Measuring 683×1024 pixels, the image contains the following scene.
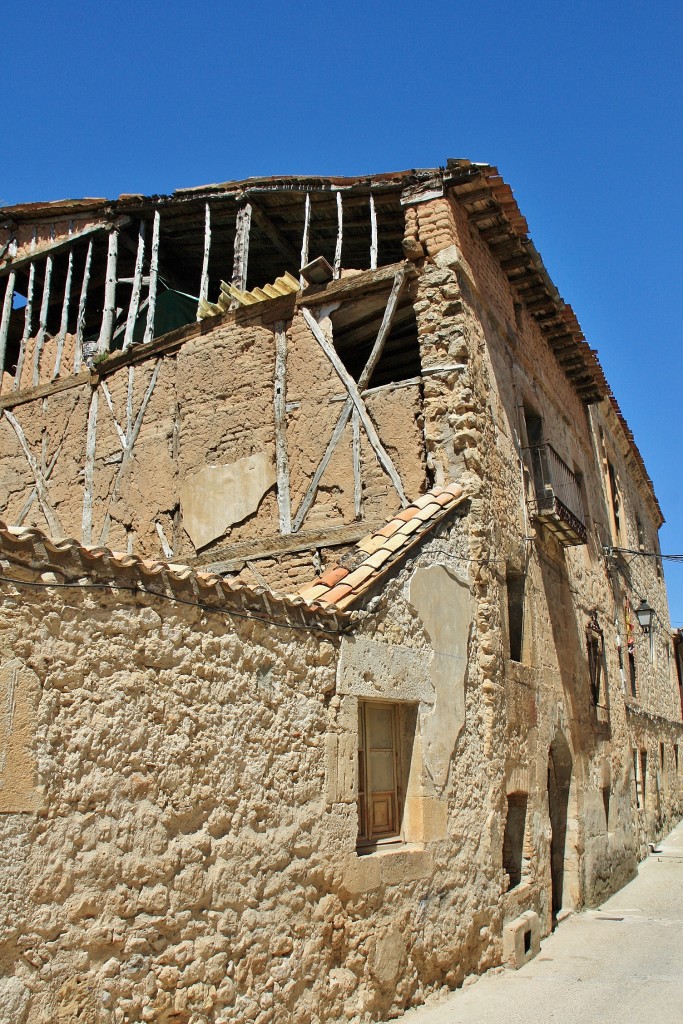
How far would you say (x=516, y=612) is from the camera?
9.11 m

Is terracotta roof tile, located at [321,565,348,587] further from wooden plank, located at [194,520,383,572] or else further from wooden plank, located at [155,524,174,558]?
wooden plank, located at [155,524,174,558]

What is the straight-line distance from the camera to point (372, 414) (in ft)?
28.1

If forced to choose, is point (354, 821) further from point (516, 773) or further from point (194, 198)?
point (194, 198)

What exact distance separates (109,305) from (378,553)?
6.51 metres

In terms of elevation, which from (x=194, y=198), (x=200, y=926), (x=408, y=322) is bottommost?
(x=200, y=926)

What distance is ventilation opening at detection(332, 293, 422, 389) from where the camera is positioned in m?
9.22

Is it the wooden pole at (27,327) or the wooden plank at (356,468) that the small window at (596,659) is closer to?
the wooden plank at (356,468)

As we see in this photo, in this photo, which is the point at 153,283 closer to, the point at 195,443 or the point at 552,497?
the point at 195,443

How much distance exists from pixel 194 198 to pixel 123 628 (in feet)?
26.6

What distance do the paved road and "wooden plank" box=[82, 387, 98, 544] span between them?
262 inches

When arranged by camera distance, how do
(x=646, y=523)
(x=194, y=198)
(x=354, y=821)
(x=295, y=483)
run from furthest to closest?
(x=646, y=523)
(x=194, y=198)
(x=295, y=483)
(x=354, y=821)

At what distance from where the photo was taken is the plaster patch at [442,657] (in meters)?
6.52

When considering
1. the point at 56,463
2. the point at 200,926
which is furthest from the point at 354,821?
the point at 56,463

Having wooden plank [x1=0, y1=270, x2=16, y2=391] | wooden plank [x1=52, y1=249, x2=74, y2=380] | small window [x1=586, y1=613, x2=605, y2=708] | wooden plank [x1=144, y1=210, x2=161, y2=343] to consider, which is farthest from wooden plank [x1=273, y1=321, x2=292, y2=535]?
small window [x1=586, y1=613, x2=605, y2=708]
